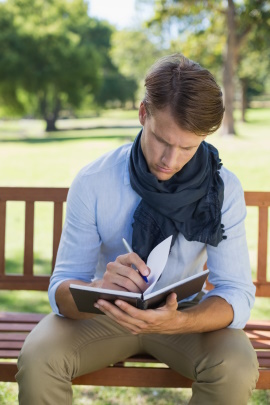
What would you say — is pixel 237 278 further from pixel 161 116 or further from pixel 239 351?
pixel 161 116

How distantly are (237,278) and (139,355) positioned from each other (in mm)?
Answer: 541

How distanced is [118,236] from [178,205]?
0.30 meters

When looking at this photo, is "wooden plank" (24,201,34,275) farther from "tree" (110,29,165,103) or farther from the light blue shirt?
"tree" (110,29,165,103)

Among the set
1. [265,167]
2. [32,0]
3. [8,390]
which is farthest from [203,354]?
[32,0]

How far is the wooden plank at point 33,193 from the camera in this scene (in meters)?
3.60

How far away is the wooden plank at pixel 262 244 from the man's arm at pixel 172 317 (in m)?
1.11

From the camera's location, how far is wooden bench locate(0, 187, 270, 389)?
2.67 meters

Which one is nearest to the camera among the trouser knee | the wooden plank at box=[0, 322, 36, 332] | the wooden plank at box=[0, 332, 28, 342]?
the trouser knee

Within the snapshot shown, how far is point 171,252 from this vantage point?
2.65 metres

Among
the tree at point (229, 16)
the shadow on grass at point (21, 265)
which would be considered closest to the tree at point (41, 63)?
the tree at point (229, 16)

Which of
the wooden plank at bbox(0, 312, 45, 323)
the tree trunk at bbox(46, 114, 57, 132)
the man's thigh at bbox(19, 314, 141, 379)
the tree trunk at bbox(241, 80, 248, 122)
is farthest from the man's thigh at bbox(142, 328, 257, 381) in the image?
the tree trunk at bbox(241, 80, 248, 122)

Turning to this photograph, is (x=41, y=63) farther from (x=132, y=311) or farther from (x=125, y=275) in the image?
(x=132, y=311)

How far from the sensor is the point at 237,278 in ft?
8.59

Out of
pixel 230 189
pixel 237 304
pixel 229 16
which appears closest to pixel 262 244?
pixel 230 189
